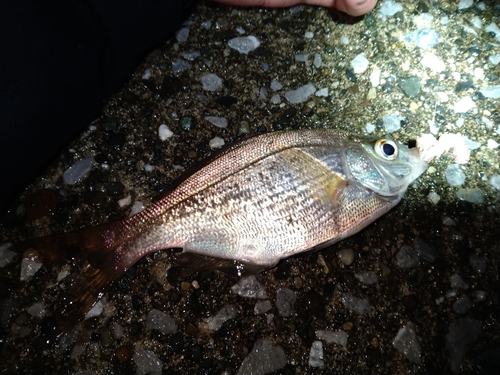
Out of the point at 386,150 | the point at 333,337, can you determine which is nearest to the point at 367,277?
the point at 333,337

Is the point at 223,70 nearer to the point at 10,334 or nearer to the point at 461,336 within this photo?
the point at 10,334

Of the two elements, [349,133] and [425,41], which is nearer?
[349,133]

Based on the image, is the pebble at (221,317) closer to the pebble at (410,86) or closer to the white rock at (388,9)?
the pebble at (410,86)

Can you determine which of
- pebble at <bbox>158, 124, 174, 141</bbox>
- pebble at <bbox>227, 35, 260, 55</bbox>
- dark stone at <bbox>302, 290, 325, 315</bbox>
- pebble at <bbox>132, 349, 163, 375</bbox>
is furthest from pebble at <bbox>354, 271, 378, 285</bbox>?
pebble at <bbox>227, 35, 260, 55</bbox>

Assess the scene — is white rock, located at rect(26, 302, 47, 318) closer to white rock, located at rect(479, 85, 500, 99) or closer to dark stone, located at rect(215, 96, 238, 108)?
dark stone, located at rect(215, 96, 238, 108)

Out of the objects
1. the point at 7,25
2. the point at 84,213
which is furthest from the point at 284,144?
the point at 7,25

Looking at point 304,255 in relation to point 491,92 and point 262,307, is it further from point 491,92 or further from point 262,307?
point 491,92
